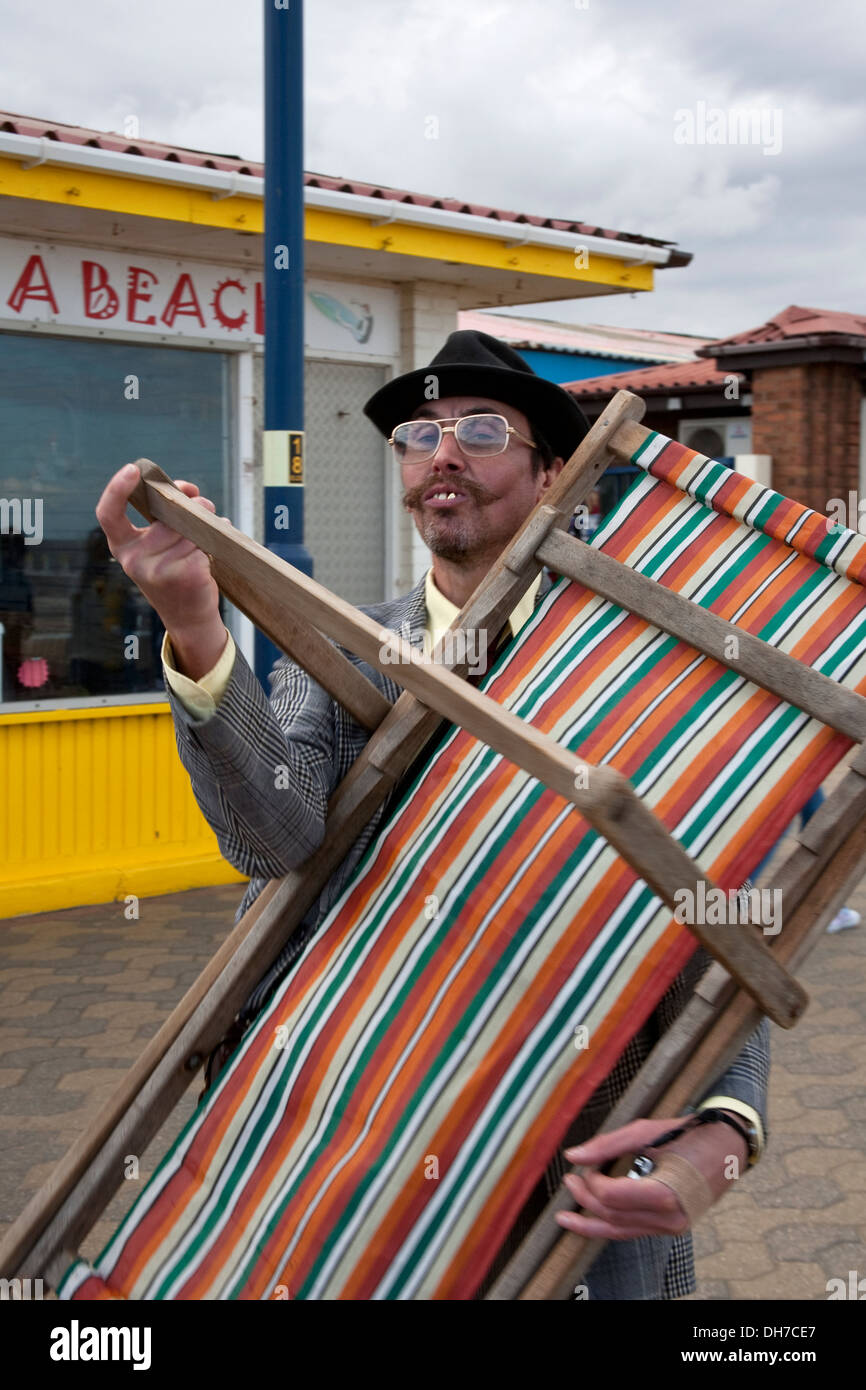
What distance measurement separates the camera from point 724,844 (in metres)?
1.39

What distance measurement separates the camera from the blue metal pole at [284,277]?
4488 millimetres

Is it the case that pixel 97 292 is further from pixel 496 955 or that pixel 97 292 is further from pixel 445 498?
pixel 496 955

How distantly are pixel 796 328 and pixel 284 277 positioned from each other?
10810 millimetres

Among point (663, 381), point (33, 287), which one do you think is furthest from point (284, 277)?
point (663, 381)

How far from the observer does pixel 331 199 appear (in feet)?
19.7

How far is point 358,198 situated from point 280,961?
5.15 metres

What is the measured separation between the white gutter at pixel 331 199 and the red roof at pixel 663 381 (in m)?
8.28

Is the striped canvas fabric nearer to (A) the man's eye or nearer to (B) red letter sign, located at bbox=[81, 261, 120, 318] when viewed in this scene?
(A) the man's eye

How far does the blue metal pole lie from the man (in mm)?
2541

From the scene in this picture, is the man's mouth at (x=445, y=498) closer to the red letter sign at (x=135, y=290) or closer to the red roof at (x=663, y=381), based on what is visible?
the red letter sign at (x=135, y=290)

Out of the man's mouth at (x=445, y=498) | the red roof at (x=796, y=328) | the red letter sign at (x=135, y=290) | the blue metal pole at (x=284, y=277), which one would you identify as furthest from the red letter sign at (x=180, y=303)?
the red roof at (x=796, y=328)

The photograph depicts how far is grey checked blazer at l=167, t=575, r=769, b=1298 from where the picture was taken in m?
1.56

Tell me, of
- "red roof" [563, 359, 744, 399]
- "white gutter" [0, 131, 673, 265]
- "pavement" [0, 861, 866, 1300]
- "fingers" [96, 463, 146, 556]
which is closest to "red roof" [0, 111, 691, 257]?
"white gutter" [0, 131, 673, 265]
